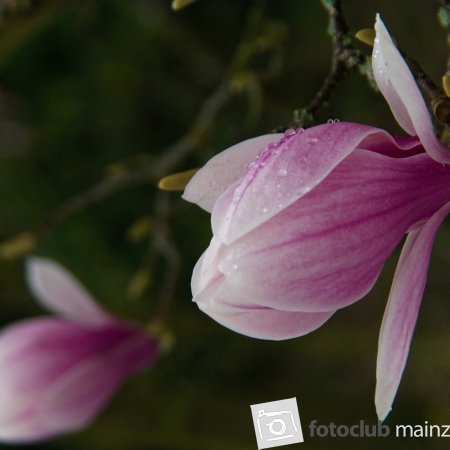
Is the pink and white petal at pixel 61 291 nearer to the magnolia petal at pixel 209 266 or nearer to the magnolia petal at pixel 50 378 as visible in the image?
the magnolia petal at pixel 50 378


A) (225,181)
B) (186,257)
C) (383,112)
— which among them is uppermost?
(225,181)

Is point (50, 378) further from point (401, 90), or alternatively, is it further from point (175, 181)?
point (401, 90)

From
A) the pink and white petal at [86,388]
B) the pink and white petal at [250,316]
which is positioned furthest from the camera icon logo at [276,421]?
the pink and white petal at [86,388]

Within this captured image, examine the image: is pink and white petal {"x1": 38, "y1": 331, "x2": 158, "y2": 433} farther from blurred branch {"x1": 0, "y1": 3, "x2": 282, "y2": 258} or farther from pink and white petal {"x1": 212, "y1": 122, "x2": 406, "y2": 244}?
pink and white petal {"x1": 212, "y1": 122, "x2": 406, "y2": 244}

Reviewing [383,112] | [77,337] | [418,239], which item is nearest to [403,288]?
[418,239]

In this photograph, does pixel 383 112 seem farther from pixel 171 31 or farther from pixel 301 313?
pixel 301 313

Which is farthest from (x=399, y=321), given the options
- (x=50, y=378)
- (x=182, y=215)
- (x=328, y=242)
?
(x=182, y=215)
